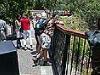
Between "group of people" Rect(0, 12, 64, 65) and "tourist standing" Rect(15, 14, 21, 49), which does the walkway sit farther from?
"tourist standing" Rect(15, 14, 21, 49)

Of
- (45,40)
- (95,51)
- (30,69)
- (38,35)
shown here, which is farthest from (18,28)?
(95,51)

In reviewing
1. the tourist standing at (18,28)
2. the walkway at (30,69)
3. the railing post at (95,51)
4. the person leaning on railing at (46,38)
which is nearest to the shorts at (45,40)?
the person leaning on railing at (46,38)

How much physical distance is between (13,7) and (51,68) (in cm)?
853

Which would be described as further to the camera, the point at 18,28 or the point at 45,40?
the point at 18,28

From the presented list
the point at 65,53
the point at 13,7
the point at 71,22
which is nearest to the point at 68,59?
the point at 65,53

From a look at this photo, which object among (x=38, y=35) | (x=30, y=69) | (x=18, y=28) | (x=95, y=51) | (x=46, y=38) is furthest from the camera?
(x=18, y=28)

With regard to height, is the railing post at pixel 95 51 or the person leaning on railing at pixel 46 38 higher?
the railing post at pixel 95 51

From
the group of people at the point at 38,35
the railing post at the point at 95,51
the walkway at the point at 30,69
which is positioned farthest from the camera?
the group of people at the point at 38,35

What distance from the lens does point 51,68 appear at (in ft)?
28.7

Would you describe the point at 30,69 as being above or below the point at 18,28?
above

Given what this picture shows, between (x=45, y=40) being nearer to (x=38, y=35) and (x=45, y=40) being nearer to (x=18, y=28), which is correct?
(x=38, y=35)

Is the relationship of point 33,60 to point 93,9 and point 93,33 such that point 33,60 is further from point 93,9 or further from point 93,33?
point 93,9

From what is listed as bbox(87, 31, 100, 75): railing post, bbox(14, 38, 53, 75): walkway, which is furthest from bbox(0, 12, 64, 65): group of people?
bbox(87, 31, 100, 75): railing post

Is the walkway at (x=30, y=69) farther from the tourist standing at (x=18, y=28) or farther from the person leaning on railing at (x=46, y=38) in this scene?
A: the tourist standing at (x=18, y=28)
